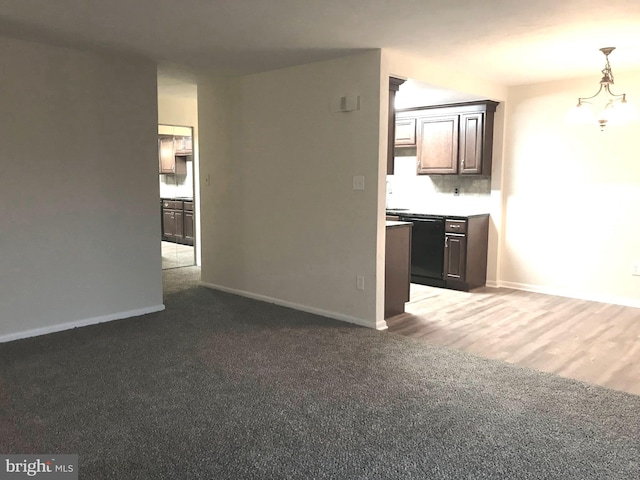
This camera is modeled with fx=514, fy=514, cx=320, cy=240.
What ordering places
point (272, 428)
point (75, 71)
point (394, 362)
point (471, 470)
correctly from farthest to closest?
point (75, 71) < point (394, 362) < point (272, 428) < point (471, 470)

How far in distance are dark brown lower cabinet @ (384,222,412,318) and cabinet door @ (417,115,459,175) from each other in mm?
1702

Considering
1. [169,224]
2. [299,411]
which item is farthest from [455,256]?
[169,224]

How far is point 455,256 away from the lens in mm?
5781

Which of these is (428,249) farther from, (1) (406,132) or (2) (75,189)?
(2) (75,189)

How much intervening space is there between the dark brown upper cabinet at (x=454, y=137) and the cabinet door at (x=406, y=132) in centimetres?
3

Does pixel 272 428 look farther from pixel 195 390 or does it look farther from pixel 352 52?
pixel 352 52

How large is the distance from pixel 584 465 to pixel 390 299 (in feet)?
8.32

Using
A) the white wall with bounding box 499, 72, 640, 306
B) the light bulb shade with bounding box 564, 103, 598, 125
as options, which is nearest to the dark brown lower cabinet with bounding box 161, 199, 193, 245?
the white wall with bounding box 499, 72, 640, 306

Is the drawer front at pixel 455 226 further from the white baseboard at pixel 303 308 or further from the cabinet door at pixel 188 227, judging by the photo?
the cabinet door at pixel 188 227

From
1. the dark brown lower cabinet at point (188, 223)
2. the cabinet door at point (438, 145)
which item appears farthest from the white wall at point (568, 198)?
the dark brown lower cabinet at point (188, 223)

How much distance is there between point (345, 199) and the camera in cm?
443

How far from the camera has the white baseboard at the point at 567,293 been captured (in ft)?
17.0

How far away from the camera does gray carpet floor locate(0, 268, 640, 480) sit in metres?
2.25

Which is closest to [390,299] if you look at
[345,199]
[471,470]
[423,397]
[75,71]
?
[345,199]
